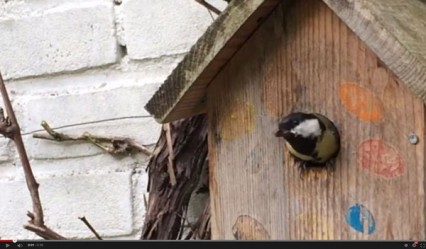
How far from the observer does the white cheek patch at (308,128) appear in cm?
70

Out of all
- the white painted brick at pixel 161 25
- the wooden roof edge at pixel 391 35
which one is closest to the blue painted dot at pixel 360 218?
the wooden roof edge at pixel 391 35

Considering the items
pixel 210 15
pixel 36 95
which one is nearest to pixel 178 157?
pixel 210 15

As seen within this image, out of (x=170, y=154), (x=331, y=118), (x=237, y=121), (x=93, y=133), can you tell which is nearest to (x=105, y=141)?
(x=93, y=133)

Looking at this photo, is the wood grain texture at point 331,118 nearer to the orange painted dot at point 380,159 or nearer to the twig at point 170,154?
the orange painted dot at point 380,159

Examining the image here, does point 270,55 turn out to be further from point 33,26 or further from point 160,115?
point 33,26

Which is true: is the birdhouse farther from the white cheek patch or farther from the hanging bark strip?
the hanging bark strip

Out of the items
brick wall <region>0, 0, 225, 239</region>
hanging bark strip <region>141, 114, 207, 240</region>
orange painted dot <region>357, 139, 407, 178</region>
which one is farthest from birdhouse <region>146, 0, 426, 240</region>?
brick wall <region>0, 0, 225, 239</region>

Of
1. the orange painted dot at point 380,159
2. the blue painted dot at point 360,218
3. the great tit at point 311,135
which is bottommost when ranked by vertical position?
the blue painted dot at point 360,218

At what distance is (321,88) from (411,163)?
0.11 metres

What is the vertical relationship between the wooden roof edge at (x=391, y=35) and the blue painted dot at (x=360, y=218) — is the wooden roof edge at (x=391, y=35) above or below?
above

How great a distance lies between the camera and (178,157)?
0.98 m

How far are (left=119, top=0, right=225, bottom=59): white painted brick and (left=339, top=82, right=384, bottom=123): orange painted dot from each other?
14.0 inches

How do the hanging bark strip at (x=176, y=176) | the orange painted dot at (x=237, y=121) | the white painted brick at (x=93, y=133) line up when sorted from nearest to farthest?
the orange painted dot at (x=237, y=121) < the hanging bark strip at (x=176, y=176) < the white painted brick at (x=93, y=133)

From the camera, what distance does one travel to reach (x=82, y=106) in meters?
1.13
